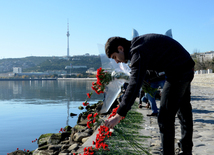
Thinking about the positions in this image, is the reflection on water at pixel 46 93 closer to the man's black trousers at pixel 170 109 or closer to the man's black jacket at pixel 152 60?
the man's black trousers at pixel 170 109

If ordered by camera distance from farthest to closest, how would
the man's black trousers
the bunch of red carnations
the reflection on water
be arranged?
1. the reflection on water
2. the bunch of red carnations
3. the man's black trousers

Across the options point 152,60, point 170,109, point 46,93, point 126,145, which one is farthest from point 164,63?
point 46,93

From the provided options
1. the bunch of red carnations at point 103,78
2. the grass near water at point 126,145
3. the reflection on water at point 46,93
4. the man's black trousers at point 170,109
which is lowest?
the reflection on water at point 46,93

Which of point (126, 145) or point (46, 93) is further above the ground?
point (126, 145)

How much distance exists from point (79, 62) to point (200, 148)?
179718 mm

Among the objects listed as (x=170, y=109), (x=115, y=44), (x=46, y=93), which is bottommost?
A: (x=46, y=93)

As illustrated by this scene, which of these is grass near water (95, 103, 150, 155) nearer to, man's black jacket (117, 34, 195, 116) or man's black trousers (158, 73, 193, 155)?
man's black trousers (158, 73, 193, 155)

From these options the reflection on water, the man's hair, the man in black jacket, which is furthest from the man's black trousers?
the reflection on water

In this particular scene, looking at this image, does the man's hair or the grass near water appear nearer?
the man's hair

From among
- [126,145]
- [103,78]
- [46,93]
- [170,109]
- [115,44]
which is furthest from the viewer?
[46,93]

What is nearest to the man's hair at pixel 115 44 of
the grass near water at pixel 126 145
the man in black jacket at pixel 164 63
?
the man in black jacket at pixel 164 63

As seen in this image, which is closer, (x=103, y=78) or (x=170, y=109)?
(x=170, y=109)

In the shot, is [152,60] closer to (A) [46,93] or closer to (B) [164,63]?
(B) [164,63]

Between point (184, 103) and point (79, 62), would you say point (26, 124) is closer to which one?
point (184, 103)
